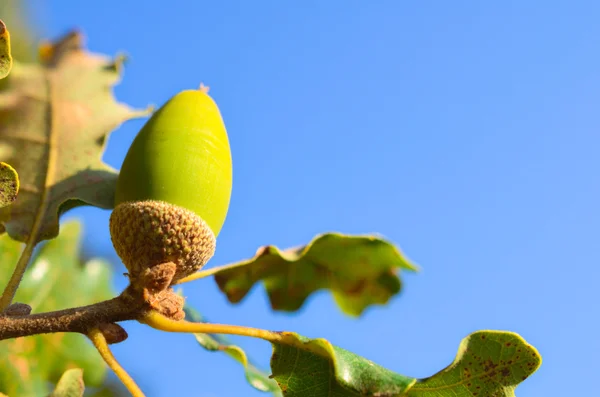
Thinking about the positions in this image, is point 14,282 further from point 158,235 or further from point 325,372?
point 325,372

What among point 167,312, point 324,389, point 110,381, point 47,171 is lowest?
point 324,389

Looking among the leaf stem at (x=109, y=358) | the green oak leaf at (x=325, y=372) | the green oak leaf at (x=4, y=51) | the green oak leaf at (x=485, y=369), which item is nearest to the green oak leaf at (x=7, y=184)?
the green oak leaf at (x=4, y=51)

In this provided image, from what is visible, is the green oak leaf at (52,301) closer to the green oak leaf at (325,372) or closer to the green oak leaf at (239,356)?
the green oak leaf at (239,356)

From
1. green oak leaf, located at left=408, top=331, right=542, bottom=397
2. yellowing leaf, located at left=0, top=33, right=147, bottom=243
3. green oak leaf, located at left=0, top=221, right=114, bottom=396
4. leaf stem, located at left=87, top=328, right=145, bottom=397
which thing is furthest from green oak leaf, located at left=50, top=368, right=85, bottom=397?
green oak leaf, located at left=0, top=221, right=114, bottom=396

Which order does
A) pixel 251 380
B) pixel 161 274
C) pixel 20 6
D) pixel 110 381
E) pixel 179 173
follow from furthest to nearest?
pixel 20 6, pixel 110 381, pixel 251 380, pixel 179 173, pixel 161 274

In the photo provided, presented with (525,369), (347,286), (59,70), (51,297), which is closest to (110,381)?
(51,297)

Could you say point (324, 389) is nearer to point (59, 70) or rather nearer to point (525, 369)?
point (525, 369)

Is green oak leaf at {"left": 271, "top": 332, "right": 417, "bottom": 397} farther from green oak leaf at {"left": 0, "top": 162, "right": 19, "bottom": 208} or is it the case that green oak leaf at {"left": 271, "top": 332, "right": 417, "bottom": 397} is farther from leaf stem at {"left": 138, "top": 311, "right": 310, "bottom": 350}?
green oak leaf at {"left": 0, "top": 162, "right": 19, "bottom": 208}

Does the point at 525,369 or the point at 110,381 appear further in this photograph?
the point at 110,381
